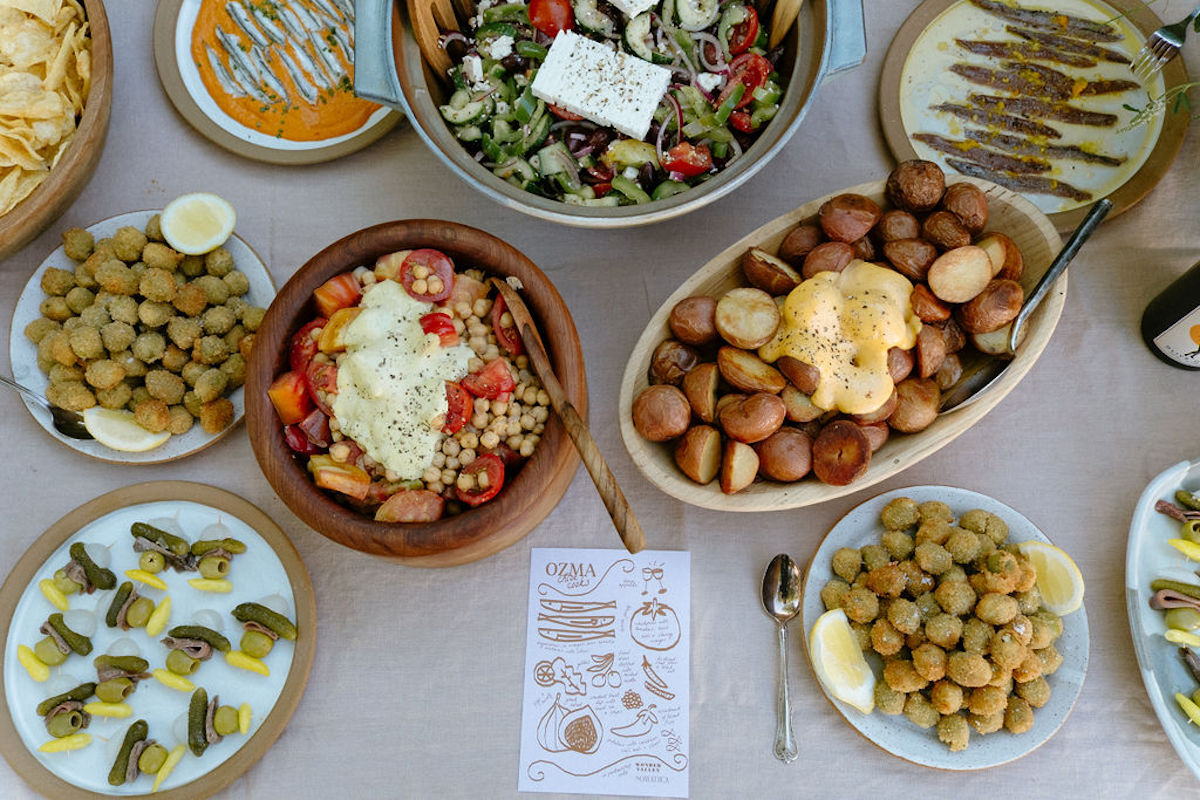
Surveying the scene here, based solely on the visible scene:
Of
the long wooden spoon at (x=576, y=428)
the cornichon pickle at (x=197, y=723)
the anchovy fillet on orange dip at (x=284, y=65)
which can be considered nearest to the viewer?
the long wooden spoon at (x=576, y=428)

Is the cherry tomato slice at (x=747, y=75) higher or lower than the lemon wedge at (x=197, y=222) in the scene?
higher

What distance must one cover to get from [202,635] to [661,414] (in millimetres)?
989

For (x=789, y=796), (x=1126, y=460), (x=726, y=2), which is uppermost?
(x=726, y=2)

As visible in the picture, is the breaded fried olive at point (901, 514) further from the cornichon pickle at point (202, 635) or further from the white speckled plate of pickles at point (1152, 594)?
the cornichon pickle at point (202, 635)

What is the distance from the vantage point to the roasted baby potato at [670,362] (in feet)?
4.86

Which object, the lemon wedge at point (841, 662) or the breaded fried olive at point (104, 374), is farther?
the breaded fried olive at point (104, 374)

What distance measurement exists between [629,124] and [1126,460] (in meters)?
1.22

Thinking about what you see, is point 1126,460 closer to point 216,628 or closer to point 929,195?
point 929,195

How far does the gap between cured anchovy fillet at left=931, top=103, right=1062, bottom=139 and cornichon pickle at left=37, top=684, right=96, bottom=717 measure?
2.11 metres

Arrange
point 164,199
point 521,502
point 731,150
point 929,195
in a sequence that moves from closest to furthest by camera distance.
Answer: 1. point 521,502
2. point 929,195
3. point 731,150
4. point 164,199

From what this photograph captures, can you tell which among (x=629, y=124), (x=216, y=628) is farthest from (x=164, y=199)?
(x=629, y=124)

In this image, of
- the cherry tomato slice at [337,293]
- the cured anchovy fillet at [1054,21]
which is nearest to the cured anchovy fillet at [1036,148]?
the cured anchovy fillet at [1054,21]

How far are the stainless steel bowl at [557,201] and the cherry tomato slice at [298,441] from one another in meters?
0.54

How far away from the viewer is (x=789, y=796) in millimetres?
1562
